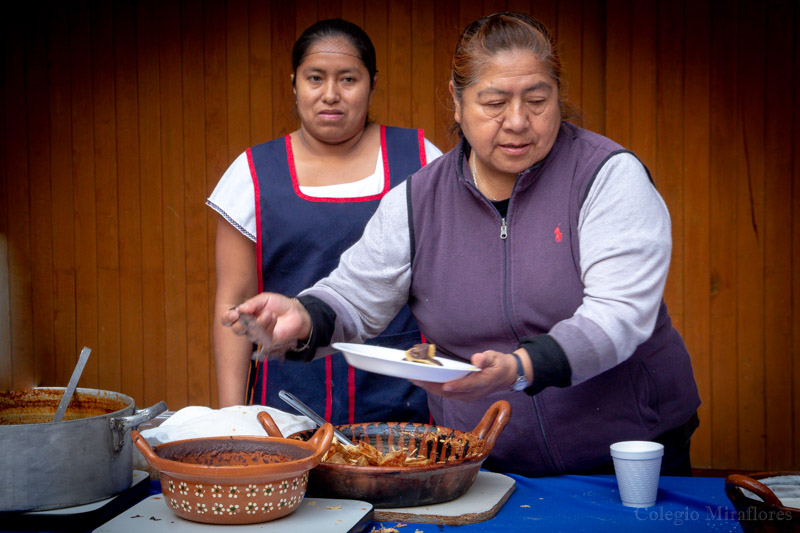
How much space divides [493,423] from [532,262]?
1.22 feet

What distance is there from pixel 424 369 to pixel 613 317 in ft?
1.43

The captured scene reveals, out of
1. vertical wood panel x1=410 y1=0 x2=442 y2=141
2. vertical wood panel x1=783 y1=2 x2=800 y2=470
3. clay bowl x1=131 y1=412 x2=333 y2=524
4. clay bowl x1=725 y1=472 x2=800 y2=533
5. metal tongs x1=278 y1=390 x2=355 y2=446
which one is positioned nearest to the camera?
clay bowl x1=725 y1=472 x2=800 y2=533

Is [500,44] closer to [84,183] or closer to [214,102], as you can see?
[214,102]

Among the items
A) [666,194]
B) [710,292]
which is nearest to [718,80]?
[666,194]

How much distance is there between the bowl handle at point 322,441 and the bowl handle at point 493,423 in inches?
13.0

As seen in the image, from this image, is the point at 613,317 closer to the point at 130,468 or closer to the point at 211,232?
the point at 130,468

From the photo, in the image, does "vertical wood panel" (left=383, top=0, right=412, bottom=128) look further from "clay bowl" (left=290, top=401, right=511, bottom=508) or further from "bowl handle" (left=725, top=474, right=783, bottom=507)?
"bowl handle" (left=725, top=474, right=783, bottom=507)

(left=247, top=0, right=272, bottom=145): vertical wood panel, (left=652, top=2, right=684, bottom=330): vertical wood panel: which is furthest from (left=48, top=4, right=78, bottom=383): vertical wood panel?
(left=652, top=2, right=684, bottom=330): vertical wood panel

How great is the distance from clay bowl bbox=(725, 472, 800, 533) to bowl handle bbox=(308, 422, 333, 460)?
678mm

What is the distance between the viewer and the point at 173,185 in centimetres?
488

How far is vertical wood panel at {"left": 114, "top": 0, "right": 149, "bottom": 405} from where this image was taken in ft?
16.0

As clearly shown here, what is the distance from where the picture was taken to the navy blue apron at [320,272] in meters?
2.65

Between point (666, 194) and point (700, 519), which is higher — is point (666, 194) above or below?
above

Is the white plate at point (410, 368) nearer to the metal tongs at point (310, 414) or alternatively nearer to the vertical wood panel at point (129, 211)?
the metal tongs at point (310, 414)
